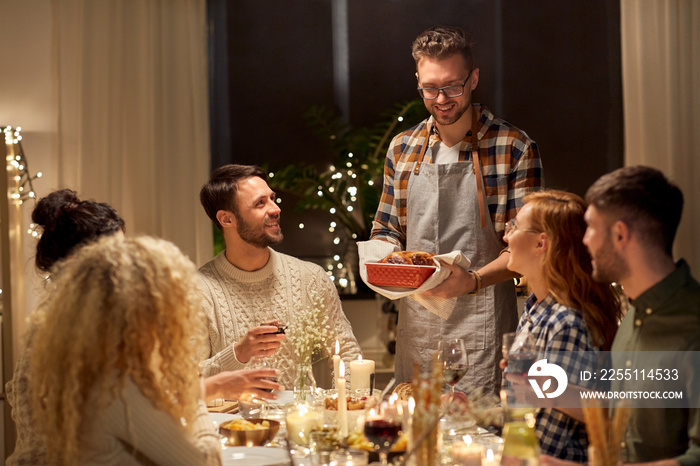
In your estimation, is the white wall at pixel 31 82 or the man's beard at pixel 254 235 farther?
the white wall at pixel 31 82

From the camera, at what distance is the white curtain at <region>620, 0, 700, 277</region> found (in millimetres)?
4145

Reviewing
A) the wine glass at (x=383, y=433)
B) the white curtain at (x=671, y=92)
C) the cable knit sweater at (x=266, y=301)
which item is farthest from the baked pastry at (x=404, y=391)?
the white curtain at (x=671, y=92)

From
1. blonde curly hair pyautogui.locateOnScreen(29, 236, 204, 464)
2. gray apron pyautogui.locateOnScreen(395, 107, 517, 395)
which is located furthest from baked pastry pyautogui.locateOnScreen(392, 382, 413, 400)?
blonde curly hair pyautogui.locateOnScreen(29, 236, 204, 464)

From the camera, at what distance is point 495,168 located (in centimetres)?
296

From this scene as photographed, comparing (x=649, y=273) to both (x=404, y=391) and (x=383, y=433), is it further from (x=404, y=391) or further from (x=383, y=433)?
(x=404, y=391)

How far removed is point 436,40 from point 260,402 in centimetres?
150

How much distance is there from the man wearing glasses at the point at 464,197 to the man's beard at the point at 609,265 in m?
0.96

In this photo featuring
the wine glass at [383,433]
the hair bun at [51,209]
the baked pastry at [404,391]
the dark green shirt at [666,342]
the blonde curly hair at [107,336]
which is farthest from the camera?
the baked pastry at [404,391]

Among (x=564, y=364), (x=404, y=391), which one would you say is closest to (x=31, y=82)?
(x=404, y=391)

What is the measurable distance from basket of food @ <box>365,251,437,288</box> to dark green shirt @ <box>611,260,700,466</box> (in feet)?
2.94

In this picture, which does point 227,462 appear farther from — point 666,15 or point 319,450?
point 666,15

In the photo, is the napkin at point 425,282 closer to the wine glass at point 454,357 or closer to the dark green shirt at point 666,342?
the wine glass at point 454,357

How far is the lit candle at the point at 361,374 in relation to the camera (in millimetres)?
2438

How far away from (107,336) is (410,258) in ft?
4.37
